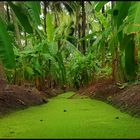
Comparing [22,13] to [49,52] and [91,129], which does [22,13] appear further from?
[49,52]

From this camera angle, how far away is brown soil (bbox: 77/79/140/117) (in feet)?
12.5

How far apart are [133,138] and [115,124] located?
23.2 inches

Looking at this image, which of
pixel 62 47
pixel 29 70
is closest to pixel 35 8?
pixel 29 70

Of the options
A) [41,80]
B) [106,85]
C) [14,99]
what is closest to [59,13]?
[41,80]

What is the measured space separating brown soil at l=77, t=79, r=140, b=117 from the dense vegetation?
0.60 feet

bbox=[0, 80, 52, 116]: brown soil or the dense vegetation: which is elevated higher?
the dense vegetation

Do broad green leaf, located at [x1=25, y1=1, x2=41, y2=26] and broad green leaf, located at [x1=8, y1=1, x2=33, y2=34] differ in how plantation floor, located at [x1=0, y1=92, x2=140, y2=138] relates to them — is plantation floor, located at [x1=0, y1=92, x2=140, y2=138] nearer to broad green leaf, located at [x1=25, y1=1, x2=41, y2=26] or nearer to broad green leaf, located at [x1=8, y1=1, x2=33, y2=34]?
broad green leaf, located at [x1=8, y1=1, x2=33, y2=34]

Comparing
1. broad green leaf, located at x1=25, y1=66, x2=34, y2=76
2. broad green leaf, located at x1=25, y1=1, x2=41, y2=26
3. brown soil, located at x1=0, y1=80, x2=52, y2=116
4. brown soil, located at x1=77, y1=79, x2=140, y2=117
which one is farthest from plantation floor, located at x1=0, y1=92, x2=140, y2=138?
broad green leaf, located at x1=25, y1=66, x2=34, y2=76

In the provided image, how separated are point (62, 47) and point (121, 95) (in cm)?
402

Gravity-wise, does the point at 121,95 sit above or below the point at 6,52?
below

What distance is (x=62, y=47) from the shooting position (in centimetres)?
862

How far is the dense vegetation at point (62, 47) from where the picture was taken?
2.15 meters

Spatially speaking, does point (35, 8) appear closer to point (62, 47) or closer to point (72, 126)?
point (72, 126)

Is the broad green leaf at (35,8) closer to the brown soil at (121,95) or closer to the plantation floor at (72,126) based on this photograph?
the plantation floor at (72,126)
